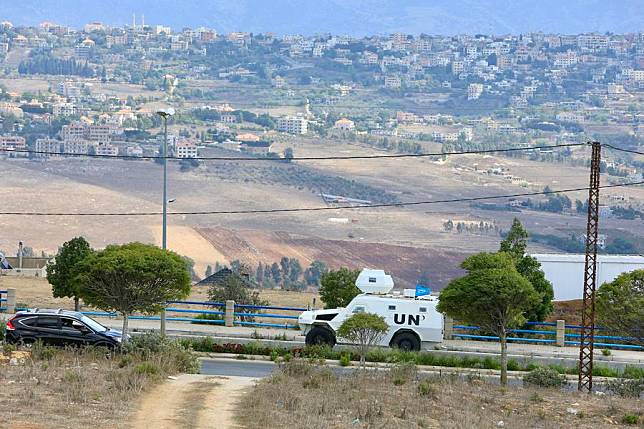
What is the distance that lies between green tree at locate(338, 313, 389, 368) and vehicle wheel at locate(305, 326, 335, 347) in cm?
232

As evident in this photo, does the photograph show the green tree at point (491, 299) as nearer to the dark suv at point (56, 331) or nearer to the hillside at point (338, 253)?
the dark suv at point (56, 331)

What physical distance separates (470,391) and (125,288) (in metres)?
8.88

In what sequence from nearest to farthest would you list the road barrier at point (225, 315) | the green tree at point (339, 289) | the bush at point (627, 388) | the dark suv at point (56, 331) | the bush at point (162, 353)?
1. the bush at point (162, 353)
2. the bush at point (627, 388)
3. the dark suv at point (56, 331)
4. the road barrier at point (225, 315)
5. the green tree at point (339, 289)

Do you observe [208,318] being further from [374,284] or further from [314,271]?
[314,271]

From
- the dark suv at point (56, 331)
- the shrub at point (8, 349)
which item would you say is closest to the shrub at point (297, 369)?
the dark suv at point (56, 331)

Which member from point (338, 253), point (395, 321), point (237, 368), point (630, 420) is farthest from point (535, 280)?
point (338, 253)

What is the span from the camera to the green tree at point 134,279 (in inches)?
1184

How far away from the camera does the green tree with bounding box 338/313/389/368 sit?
104ft

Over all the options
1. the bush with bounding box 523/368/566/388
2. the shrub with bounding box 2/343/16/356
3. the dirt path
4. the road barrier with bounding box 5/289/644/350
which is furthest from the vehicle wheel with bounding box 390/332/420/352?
the shrub with bounding box 2/343/16/356

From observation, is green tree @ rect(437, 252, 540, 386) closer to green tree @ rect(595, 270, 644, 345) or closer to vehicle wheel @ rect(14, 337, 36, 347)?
green tree @ rect(595, 270, 644, 345)

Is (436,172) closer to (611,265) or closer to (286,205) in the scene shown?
(286,205)

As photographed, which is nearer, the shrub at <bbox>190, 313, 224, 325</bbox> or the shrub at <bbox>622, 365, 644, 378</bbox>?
the shrub at <bbox>622, 365, 644, 378</bbox>

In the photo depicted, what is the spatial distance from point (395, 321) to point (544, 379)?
Result: 715 centimetres

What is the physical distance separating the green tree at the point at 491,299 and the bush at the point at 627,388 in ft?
7.65
